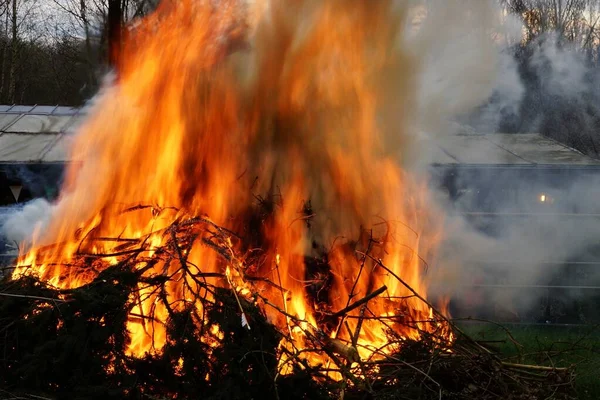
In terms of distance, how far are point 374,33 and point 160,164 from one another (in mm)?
2383

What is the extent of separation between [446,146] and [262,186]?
19.5 feet

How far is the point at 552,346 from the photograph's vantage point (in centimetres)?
564

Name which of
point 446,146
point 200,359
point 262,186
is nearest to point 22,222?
point 262,186

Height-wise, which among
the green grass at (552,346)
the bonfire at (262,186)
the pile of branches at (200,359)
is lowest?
the green grass at (552,346)

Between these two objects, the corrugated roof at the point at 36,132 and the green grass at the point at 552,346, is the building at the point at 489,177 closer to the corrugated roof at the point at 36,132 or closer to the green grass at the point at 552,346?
the corrugated roof at the point at 36,132

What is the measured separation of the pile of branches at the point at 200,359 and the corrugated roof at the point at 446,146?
5.88 m

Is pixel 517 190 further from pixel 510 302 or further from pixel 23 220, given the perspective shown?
pixel 23 220

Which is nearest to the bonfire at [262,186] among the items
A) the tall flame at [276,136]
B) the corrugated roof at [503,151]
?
the tall flame at [276,136]

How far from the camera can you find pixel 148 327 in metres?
4.48

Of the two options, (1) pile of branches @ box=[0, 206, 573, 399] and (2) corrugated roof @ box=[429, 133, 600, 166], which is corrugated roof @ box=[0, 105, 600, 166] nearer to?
(2) corrugated roof @ box=[429, 133, 600, 166]

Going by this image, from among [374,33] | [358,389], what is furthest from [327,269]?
[374,33]

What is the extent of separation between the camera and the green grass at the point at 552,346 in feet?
16.8

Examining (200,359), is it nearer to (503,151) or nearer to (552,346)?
(552,346)

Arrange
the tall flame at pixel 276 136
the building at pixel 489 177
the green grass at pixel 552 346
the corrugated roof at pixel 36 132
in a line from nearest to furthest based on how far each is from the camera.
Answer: the green grass at pixel 552 346 → the tall flame at pixel 276 136 → the building at pixel 489 177 → the corrugated roof at pixel 36 132
